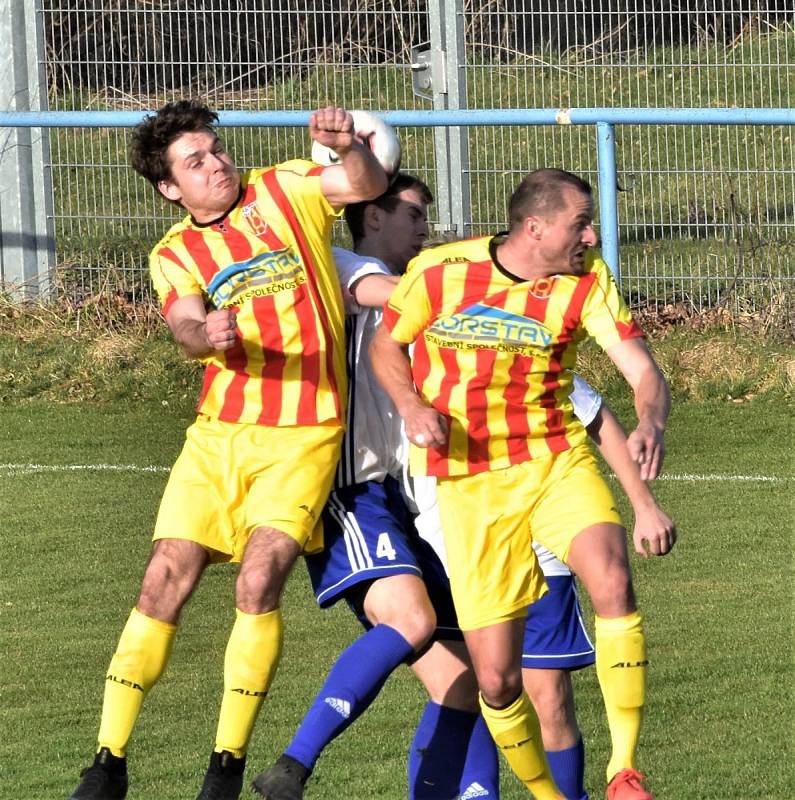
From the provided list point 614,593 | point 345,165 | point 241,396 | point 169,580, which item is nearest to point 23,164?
point 241,396

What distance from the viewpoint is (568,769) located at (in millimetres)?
4883

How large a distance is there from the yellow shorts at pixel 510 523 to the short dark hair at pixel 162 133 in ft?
4.53

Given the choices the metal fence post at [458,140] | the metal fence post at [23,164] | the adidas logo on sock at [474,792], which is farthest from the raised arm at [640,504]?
the metal fence post at [23,164]

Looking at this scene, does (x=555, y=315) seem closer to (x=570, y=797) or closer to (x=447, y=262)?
(x=447, y=262)

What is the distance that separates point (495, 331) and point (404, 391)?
0.30 meters

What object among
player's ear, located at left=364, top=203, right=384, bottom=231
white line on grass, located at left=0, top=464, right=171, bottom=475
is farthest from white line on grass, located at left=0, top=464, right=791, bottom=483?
player's ear, located at left=364, top=203, right=384, bottom=231

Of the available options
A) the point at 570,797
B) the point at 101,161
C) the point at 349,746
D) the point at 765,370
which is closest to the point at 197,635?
the point at 349,746

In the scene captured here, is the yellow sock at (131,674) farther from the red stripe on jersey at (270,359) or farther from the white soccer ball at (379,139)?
the white soccer ball at (379,139)

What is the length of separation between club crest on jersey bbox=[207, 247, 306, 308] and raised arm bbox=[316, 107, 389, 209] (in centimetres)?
23

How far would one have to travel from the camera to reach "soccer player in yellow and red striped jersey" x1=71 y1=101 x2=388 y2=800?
188 inches

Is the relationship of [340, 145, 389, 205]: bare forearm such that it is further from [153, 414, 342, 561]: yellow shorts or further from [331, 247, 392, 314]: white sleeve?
[153, 414, 342, 561]: yellow shorts

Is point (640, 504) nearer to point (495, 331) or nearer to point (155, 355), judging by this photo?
point (495, 331)

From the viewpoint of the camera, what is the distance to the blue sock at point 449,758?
4.91 meters

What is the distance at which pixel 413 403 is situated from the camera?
4.66 m
